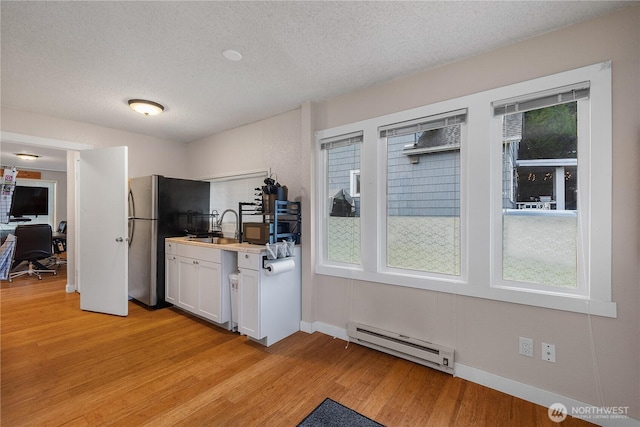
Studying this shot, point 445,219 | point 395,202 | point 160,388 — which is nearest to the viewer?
point 160,388

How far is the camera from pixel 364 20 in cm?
169

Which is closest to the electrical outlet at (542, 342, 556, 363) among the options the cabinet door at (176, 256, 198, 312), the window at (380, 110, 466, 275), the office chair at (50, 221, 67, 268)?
the window at (380, 110, 466, 275)

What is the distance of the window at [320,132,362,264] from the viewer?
8.98ft

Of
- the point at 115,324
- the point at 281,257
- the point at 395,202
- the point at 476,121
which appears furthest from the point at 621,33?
the point at 115,324

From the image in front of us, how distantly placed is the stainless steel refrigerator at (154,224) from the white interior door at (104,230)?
315 mm

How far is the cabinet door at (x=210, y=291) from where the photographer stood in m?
2.87

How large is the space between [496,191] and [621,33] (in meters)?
1.08

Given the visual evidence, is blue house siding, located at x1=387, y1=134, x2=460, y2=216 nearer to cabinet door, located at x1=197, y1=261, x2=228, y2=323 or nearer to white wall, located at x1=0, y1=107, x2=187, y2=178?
cabinet door, located at x1=197, y1=261, x2=228, y2=323

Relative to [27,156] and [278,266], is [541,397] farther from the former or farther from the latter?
[27,156]

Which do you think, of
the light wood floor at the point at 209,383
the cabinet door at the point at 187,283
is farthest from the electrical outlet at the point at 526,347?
the cabinet door at the point at 187,283

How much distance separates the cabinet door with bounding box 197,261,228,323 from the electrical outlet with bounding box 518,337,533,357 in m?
2.55

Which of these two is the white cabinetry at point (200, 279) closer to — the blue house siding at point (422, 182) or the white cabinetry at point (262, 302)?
the white cabinetry at point (262, 302)

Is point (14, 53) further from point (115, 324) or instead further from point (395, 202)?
point (395, 202)

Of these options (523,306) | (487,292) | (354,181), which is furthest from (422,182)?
(523,306)
